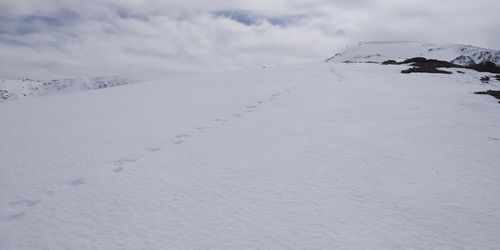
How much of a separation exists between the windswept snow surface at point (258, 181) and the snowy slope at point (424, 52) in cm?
14970

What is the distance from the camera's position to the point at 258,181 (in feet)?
13.3

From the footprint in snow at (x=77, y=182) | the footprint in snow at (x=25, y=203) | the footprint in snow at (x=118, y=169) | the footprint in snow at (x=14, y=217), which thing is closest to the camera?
the footprint in snow at (x=14, y=217)

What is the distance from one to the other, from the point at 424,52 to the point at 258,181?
533 ft

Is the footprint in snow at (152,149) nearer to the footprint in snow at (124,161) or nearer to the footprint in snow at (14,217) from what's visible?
the footprint in snow at (124,161)

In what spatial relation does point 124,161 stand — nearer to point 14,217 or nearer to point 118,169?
point 118,169

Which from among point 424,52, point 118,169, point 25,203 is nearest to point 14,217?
point 25,203

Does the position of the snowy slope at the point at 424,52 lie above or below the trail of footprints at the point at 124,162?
above

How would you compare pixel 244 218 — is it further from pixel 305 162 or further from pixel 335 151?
pixel 335 151

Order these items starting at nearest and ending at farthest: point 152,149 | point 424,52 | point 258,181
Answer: point 258,181 < point 152,149 < point 424,52

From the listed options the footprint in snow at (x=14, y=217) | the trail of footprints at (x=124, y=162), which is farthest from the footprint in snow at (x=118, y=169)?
the footprint in snow at (x=14, y=217)

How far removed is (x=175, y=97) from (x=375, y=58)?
150 meters

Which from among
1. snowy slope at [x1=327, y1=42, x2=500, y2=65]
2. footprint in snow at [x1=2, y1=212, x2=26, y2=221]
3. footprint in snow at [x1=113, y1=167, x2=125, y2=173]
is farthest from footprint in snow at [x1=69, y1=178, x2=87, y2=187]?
snowy slope at [x1=327, y1=42, x2=500, y2=65]

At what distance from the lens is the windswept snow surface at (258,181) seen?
2.94 m

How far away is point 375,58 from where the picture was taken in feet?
495
